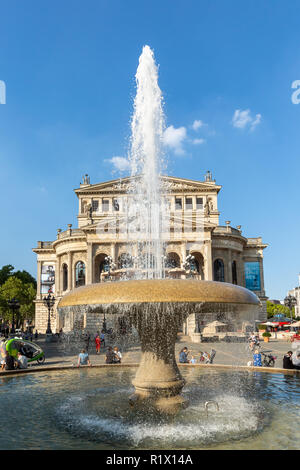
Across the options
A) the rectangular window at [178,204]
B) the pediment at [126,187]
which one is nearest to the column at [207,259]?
the rectangular window at [178,204]

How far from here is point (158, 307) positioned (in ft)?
20.9

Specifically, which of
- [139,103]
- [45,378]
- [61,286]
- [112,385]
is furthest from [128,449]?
[61,286]

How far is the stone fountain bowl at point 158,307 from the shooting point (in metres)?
5.89

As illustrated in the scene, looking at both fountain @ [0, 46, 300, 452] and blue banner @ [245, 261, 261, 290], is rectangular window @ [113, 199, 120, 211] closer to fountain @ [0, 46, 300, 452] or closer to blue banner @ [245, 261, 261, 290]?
blue banner @ [245, 261, 261, 290]

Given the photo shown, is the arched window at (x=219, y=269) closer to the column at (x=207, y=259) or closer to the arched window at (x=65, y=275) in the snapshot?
the column at (x=207, y=259)

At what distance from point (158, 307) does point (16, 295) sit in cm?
5358

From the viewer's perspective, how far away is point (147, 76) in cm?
1453

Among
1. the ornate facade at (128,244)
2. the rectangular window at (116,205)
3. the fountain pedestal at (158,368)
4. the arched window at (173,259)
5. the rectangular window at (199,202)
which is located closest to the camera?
the fountain pedestal at (158,368)

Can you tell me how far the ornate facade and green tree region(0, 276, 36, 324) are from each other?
538 cm

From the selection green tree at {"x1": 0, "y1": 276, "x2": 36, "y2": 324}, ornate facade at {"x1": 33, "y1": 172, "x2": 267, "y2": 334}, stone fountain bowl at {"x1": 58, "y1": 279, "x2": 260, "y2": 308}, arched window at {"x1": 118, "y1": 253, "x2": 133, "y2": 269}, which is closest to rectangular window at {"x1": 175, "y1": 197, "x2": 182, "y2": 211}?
ornate facade at {"x1": 33, "y1": 172, "x2": 267, "y2": 334}

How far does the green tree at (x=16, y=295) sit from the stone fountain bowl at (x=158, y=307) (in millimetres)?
49212

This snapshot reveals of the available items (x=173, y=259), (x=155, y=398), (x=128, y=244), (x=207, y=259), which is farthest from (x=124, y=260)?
(x=155, y=398)

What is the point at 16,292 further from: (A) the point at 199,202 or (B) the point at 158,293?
(B) the point at 158,293

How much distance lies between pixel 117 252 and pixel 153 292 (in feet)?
130
